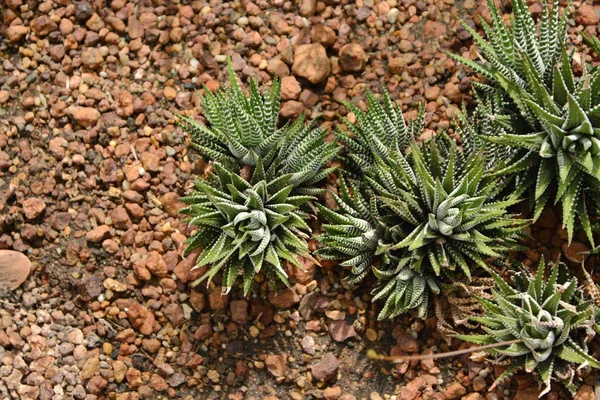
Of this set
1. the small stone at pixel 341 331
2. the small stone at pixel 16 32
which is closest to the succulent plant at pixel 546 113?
the small stone at pixel 341 331

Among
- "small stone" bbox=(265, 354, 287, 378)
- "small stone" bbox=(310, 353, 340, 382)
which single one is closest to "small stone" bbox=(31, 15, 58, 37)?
"small stone" bbox=(265, 354, 287, 378)

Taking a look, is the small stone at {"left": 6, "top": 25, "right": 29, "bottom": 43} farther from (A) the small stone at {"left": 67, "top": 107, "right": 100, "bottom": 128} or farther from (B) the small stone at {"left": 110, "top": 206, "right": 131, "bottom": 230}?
(B) the small stone at {"left": 110, "top": 206, "right": 131, "bottom": 230}

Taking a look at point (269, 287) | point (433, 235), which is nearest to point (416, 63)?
point (433, 235)

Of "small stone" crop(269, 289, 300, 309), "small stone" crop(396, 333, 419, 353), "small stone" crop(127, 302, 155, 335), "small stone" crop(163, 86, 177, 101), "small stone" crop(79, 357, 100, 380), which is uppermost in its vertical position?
"small stone" crop(163, 86, 177, 101)

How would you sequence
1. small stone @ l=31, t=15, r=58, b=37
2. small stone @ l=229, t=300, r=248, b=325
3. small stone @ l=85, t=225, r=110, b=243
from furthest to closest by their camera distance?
small stone @ l=31, t=15, r=58, b=37 → small stone @ l=85, t=225, r=110, b=243 → small stone @ l=229, t=300, r=248, b=325

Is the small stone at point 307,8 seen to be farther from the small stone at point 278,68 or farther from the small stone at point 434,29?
the small stone at point 434,29

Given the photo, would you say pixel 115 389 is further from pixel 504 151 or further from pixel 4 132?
pixel 504 151

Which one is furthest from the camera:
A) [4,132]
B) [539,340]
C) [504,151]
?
[4,132]
